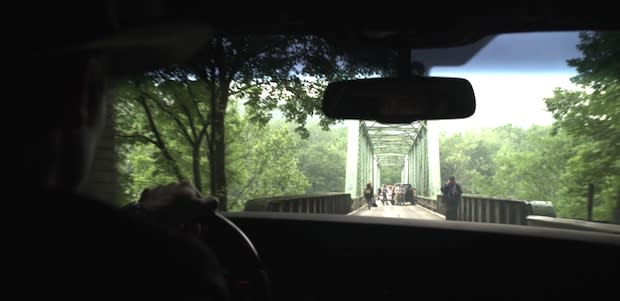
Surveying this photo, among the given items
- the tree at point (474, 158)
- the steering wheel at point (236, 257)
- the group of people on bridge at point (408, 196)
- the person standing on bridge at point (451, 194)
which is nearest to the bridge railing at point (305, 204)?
the group of people on bridge at point (408, 196)

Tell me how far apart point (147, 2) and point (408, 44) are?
1842 millimetres

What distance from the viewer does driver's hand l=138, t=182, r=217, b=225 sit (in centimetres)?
163

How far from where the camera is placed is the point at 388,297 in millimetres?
3307

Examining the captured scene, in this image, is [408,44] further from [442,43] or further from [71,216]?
[71,216]

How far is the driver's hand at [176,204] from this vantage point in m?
1.63

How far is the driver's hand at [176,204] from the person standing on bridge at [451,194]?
11652 millimetres

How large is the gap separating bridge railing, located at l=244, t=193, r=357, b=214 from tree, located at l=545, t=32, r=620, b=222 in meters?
2.69

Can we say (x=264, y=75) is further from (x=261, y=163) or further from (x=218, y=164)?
(x=261, y=163)

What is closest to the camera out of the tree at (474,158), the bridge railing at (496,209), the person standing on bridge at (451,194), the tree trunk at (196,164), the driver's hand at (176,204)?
the driver's hand at (176,204)

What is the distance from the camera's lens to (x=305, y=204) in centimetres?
881

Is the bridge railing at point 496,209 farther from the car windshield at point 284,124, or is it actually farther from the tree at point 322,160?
the tree at point 322,160

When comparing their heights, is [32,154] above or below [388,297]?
above

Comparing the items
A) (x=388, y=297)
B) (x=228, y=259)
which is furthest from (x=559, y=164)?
(x=228, y=259)

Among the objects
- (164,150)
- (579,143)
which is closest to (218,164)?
(164,150)
